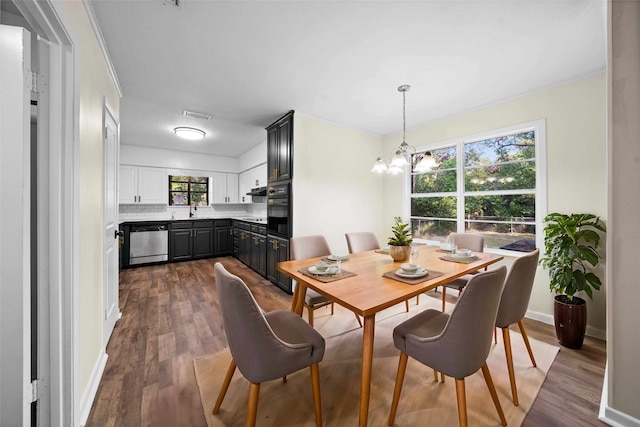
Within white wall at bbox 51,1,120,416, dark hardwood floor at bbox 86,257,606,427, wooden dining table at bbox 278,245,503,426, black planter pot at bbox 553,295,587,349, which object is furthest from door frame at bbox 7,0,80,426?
black planter pot at bbox 553,295,587,349

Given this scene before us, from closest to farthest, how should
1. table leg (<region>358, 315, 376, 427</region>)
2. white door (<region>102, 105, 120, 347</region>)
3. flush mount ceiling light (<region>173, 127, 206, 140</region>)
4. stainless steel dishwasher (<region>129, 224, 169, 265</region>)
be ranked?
table leg (<region>358, 315, 376, 427</region>) < white door (<region>102, 105, 120, 347</region>) < flush mount ceiling light (<region>173, 127, 206, 140</region>) < stainless steel dishwasher (<region>129, 224, 169, 265</region>)

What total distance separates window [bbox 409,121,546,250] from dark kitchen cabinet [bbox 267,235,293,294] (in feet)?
7.27

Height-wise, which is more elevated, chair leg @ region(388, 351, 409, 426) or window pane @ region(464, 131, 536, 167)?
window pane @ region(464, 131, 536, 167)

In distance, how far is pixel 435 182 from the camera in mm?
3748

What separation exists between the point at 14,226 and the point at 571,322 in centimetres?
374

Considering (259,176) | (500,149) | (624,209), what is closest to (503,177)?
(500,149)

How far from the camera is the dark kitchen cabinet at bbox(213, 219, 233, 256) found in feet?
18.8

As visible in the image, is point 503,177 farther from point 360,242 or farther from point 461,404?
point 461,404

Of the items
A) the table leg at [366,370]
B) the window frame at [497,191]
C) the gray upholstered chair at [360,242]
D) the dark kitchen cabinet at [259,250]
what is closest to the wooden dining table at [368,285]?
the table leg at [366,370]

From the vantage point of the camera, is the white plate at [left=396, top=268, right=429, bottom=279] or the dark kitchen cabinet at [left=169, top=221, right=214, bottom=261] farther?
the dark kitchen cabinet at [left=169, top=221, right=214, bottom=261]

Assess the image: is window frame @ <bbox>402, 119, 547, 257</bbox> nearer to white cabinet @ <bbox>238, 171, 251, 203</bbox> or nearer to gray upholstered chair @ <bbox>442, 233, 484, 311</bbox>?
gray upholstered chair @ <bbox>442, 233, 484, 311</bbox>

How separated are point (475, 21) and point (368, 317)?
210 centimetres

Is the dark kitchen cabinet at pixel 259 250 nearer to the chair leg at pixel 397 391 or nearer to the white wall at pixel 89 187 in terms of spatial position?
the white wall at pixel 89 187

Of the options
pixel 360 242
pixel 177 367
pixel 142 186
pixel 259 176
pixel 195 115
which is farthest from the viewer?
pixel 142 186
